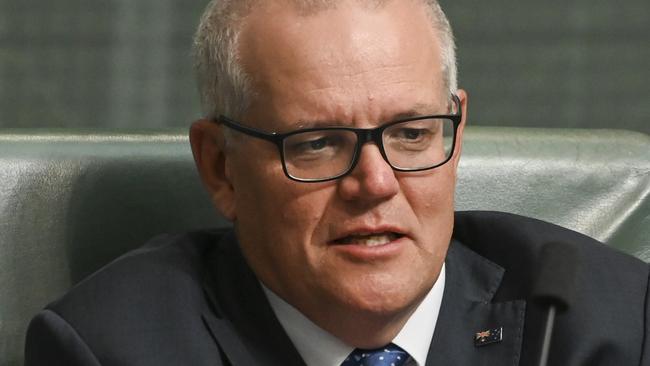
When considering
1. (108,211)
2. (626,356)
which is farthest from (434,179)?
(108,211)

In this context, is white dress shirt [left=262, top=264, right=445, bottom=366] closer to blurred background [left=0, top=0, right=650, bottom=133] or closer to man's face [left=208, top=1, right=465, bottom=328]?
man's face [left=208, top=1, right=465, bottom=328]

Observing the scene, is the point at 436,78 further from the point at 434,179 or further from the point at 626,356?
the point at 626,356

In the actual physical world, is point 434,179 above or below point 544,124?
above

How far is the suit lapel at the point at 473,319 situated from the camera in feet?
5.19

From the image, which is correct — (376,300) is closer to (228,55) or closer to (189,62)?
(228,55)

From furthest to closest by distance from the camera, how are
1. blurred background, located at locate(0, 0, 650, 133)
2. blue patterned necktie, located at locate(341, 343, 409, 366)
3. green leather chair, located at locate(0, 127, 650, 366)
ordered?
blurred background, located at locate(0, 0, 650, 133)
green leather chair, located at locate(0, 127, 650, 366)
blue patterned necktie, located at locate(341, 343, 409, 366)

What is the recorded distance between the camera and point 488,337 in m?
1.60

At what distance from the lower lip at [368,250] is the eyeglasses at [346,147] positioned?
85mm

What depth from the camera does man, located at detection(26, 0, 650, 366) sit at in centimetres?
146

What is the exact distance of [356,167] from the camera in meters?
1.44

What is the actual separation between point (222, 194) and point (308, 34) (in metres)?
0.26

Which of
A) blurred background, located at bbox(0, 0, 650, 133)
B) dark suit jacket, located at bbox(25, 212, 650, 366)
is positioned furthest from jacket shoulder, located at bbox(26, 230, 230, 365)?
blurred background, located at bbox(0, 0, 650, 133)

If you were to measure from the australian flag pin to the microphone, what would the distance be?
1.22ft

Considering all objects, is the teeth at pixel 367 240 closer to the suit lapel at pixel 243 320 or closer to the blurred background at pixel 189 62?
the suit lapel at pixel 243 320
